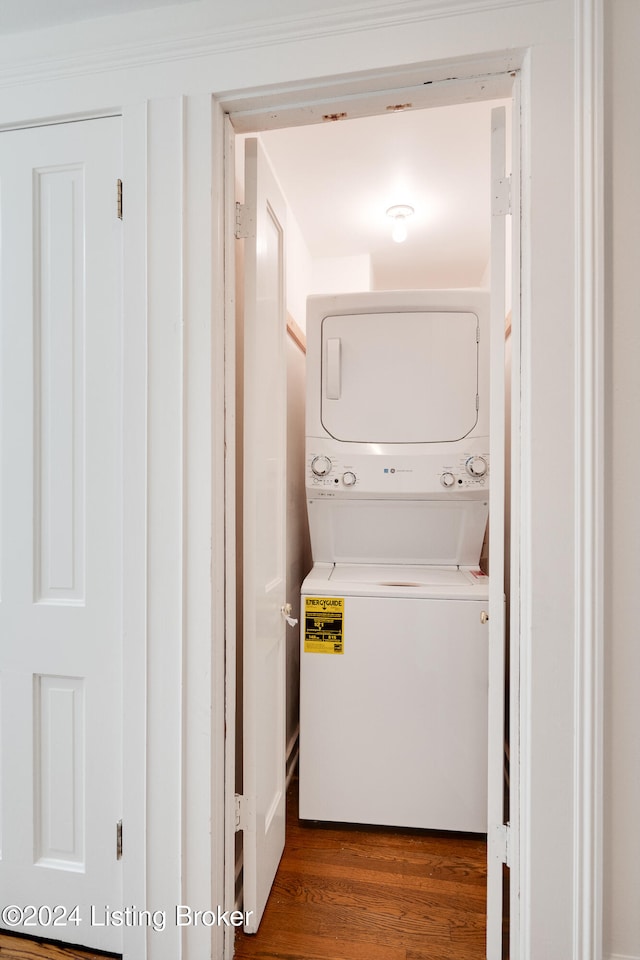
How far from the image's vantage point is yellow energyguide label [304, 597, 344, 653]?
1.89 m

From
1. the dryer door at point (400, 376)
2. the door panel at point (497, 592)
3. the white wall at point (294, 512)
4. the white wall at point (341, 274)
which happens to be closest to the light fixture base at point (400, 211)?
the white wall at point (341, 274)

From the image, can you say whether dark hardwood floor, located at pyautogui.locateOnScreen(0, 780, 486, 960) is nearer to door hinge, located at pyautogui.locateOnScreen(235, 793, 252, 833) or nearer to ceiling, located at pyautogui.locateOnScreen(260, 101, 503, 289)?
door hinge, located at pyautogui.locateOnScreen(235, 793, 252, 833)

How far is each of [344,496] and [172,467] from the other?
0.97 metres

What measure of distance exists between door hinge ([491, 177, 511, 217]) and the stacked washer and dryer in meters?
0.78

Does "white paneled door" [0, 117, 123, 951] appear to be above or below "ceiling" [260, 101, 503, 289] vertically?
below

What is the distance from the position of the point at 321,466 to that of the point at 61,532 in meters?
1.00

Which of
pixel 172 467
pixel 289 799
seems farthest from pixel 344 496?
pixel 289 799

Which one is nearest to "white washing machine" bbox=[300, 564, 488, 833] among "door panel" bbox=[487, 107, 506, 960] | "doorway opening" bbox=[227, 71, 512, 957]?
"doorway opening" bbox=[227, 71, 512, 957]

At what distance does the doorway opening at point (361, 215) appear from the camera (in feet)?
5.91

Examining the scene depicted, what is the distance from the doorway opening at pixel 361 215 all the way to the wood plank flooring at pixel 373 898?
0.06 meters

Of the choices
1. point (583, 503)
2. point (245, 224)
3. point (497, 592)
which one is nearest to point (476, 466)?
point (497, 592)

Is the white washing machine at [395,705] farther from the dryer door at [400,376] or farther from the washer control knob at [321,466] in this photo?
the dryer door at [400,376]

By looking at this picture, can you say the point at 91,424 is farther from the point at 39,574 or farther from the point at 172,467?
the point at 39,574

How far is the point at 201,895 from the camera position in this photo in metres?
1.22
